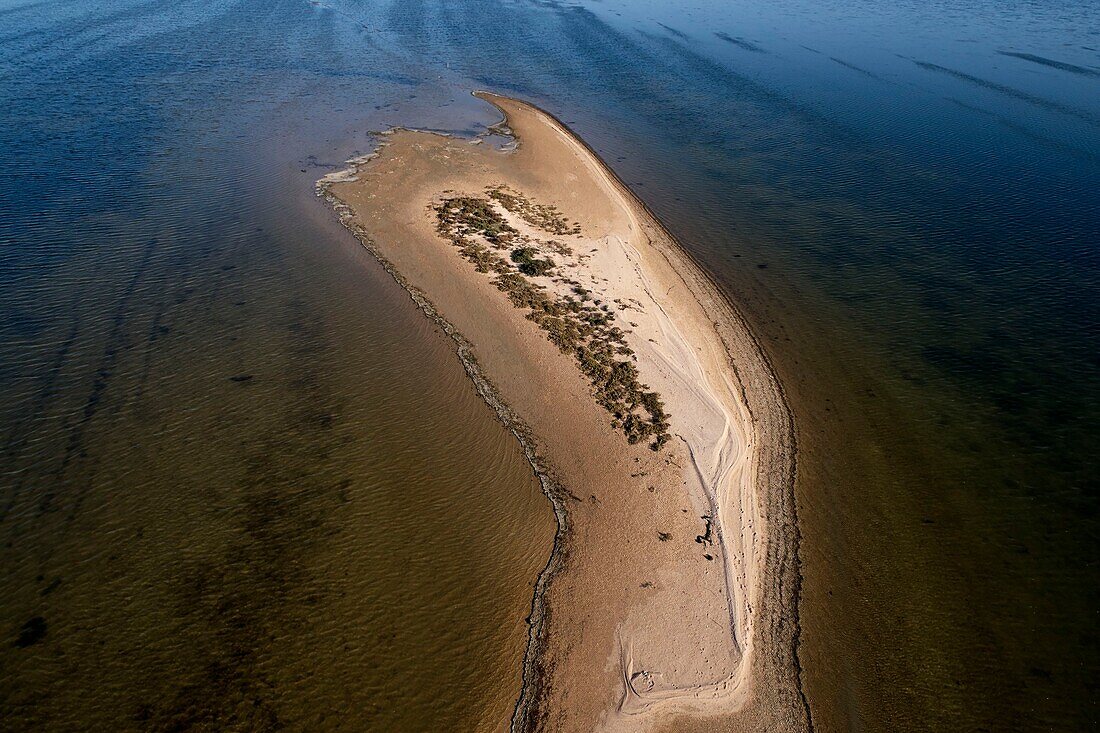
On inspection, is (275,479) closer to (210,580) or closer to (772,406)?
(210,580)

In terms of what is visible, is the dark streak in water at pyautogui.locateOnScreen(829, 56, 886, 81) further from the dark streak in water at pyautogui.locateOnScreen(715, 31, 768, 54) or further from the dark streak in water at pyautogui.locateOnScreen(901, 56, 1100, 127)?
the dark streak in water at pyautogui.locateOnScreen(715, 31, 768, 54)

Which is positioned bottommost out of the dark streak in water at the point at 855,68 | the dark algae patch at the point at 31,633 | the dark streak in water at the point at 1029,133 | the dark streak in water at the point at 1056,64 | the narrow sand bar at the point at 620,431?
the dark algae patch at the point at 31,633

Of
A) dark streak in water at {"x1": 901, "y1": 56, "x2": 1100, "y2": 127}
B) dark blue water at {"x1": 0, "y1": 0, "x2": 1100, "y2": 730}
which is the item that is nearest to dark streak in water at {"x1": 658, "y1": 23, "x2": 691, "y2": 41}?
dark blue water at {"x1": 0, "y1": 0, "x2": 1100, "y2": 730}

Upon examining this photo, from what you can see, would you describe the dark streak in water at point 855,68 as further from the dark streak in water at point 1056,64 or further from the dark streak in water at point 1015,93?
the dark streak in water at point 1056,64

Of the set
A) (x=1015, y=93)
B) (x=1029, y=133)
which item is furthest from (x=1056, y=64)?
(x=1029, y=133)

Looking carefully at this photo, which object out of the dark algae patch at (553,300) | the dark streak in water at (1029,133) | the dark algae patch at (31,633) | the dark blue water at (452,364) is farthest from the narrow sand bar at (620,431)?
the dark streak in water at (1029,133)
